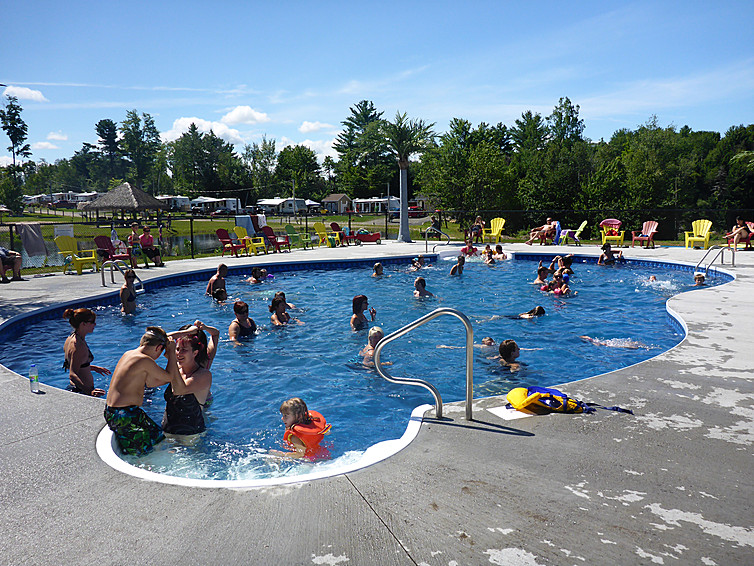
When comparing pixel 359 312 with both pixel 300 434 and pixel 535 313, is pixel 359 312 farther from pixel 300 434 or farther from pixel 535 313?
pixel 300 434

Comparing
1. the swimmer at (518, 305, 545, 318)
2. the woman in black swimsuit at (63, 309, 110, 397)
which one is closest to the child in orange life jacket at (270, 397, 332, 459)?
the woman in black swimsuit at (63, 309, 110, 397)

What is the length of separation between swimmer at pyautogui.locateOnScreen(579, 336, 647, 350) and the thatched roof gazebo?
28.5m

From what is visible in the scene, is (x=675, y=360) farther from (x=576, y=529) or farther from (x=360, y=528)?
(x=360, y=528)

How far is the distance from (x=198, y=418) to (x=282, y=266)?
13.4 meters

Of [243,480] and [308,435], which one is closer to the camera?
[243,480]

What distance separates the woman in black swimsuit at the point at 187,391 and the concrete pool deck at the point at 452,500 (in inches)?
27.0

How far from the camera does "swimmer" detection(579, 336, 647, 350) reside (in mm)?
9270

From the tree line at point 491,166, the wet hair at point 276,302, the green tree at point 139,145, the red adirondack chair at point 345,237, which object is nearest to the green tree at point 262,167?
the tree line at point 491,166

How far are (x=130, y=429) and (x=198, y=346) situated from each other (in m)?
1.10

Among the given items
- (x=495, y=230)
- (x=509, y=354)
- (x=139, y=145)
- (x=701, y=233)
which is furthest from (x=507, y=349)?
(x=139, y=145)

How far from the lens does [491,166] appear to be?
114 ft

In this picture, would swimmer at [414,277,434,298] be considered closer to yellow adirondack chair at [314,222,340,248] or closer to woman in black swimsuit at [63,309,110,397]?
woman in black swimsuit at [63,309,110,397]

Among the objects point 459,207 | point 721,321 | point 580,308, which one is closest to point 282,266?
point 580,308

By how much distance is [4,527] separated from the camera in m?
3.21
